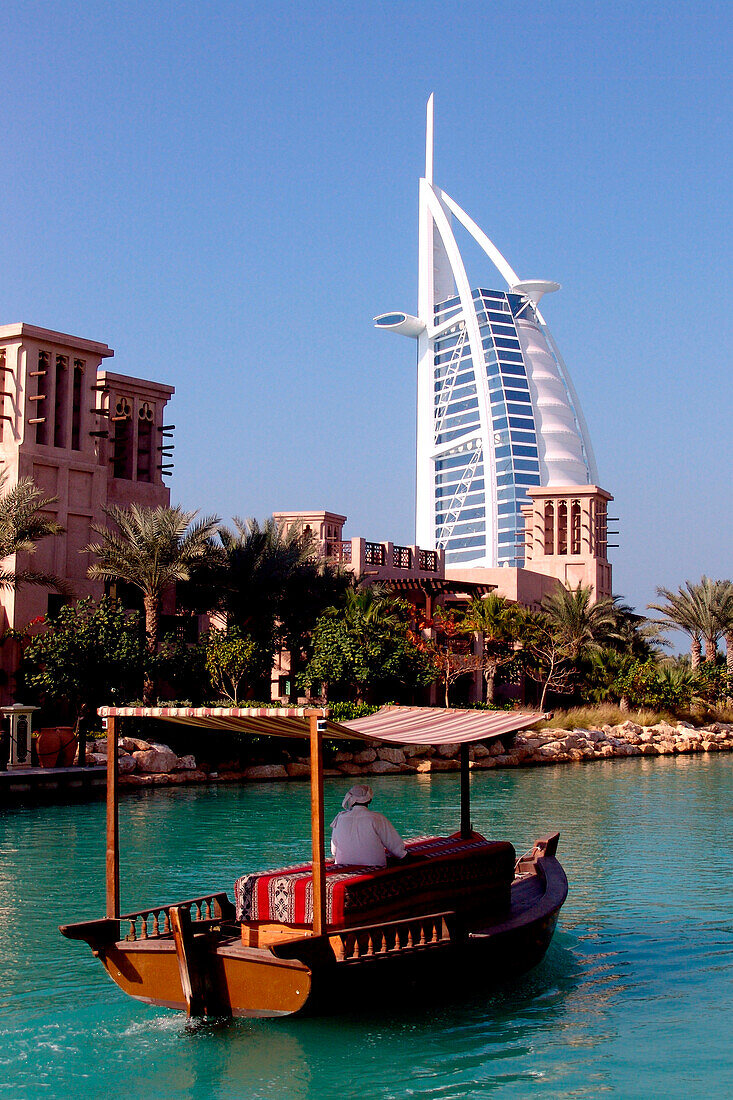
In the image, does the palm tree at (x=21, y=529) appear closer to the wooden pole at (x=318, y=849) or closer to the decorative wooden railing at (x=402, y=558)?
the decorative wooden railing at (x=402, y=558)

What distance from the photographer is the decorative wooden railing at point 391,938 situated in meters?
7.91

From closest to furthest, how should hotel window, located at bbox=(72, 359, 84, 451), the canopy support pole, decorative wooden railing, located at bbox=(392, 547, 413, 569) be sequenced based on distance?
1. the canopy support pole
2. hotel window, located at bbox=(72, 359, 84, 451)
3. decorative wooden railing, located at bbox=(392, 547, 413, 569)

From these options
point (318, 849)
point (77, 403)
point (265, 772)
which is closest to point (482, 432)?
point (77, 403)

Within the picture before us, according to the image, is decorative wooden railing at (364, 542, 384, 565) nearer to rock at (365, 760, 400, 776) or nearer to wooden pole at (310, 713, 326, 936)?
rock at (365, 760, 400, 776)

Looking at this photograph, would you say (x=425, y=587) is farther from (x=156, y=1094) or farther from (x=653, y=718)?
(x=156, y=1094)

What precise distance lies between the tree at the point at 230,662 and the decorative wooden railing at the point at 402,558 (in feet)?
35.2

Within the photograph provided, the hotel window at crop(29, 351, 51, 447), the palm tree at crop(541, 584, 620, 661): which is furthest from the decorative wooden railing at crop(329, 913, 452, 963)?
the palm tree at crop(541, 584, 620, 661)

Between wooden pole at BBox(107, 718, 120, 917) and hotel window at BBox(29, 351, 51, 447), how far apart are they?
19.9m

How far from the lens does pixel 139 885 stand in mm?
13336

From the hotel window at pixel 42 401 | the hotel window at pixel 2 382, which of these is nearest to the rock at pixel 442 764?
the hotel window at pixel 42 401

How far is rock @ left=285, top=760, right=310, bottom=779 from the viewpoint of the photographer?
25.8 m

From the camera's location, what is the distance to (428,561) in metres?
40.0

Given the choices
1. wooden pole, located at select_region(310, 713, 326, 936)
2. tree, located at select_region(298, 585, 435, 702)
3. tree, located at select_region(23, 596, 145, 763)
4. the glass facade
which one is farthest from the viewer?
the glass facade

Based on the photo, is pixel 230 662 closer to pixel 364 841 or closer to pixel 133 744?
pixel 133 744
